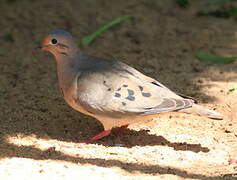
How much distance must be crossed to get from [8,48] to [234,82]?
10.9 ft

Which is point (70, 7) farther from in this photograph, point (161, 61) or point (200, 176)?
point (200, 176)

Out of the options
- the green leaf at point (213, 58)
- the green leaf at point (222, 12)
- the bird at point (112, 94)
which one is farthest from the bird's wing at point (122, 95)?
the green leaf at point (222, 12)

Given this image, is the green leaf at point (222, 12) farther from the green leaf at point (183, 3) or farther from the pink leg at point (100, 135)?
the pink leg at point (100, 135)

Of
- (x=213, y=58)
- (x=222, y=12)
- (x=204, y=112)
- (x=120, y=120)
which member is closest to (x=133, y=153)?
(x=120, y=120)

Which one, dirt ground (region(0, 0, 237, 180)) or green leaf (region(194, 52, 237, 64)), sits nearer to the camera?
dirt ground (region(0, 0, 237, 180))

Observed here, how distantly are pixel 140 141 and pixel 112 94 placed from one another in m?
0.63

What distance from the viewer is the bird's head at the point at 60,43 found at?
6.05 m

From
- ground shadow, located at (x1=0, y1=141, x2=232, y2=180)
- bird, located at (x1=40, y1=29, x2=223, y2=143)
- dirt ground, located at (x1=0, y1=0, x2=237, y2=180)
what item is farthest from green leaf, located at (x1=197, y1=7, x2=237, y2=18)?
ground shadow, located at (x1=0, y1=141, x2=232, y2=180)

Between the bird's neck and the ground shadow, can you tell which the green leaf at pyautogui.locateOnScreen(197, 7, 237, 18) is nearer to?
the bird's neck

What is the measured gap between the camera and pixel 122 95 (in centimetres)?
563

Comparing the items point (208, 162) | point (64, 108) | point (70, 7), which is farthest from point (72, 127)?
point (70, 7)

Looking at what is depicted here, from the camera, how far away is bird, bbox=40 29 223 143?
5594 millimetres

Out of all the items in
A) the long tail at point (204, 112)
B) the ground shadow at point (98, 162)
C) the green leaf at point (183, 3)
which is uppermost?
the green leaf at point (183, 3)

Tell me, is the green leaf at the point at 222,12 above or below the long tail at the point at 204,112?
above
